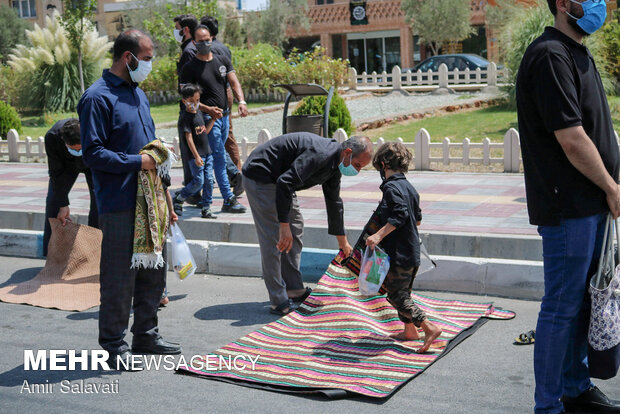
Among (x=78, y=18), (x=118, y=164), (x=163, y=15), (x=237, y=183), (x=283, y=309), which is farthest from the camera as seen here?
(x=163, y=15)

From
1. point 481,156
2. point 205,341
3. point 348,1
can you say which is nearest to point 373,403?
point 205,341

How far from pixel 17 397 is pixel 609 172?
331 cm

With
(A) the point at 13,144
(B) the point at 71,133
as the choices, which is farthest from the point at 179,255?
(A) the point at 13,144

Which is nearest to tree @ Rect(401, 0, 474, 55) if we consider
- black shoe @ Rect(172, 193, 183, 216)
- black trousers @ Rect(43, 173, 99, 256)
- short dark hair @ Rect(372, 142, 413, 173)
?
black shoe @ Rect(172, 193, 183, 216)

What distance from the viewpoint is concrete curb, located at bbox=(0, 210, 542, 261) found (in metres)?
6.92

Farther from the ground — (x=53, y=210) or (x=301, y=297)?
(x=53, y=210)

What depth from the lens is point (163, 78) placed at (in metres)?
28.9

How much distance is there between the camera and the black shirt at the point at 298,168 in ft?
18.0

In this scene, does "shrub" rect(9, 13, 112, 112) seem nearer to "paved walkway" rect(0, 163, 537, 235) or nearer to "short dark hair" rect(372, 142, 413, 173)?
"paved walkway" rect(0, 163, 537, 235)

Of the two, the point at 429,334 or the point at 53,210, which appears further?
the point at 53,210

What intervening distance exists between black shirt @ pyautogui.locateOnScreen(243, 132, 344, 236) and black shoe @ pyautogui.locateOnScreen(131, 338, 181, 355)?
1.14 m

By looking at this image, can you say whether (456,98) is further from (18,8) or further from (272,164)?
(18,8)

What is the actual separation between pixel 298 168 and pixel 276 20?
3995 centimetres

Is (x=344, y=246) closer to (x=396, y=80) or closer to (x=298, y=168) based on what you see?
(x=298, y=168)
